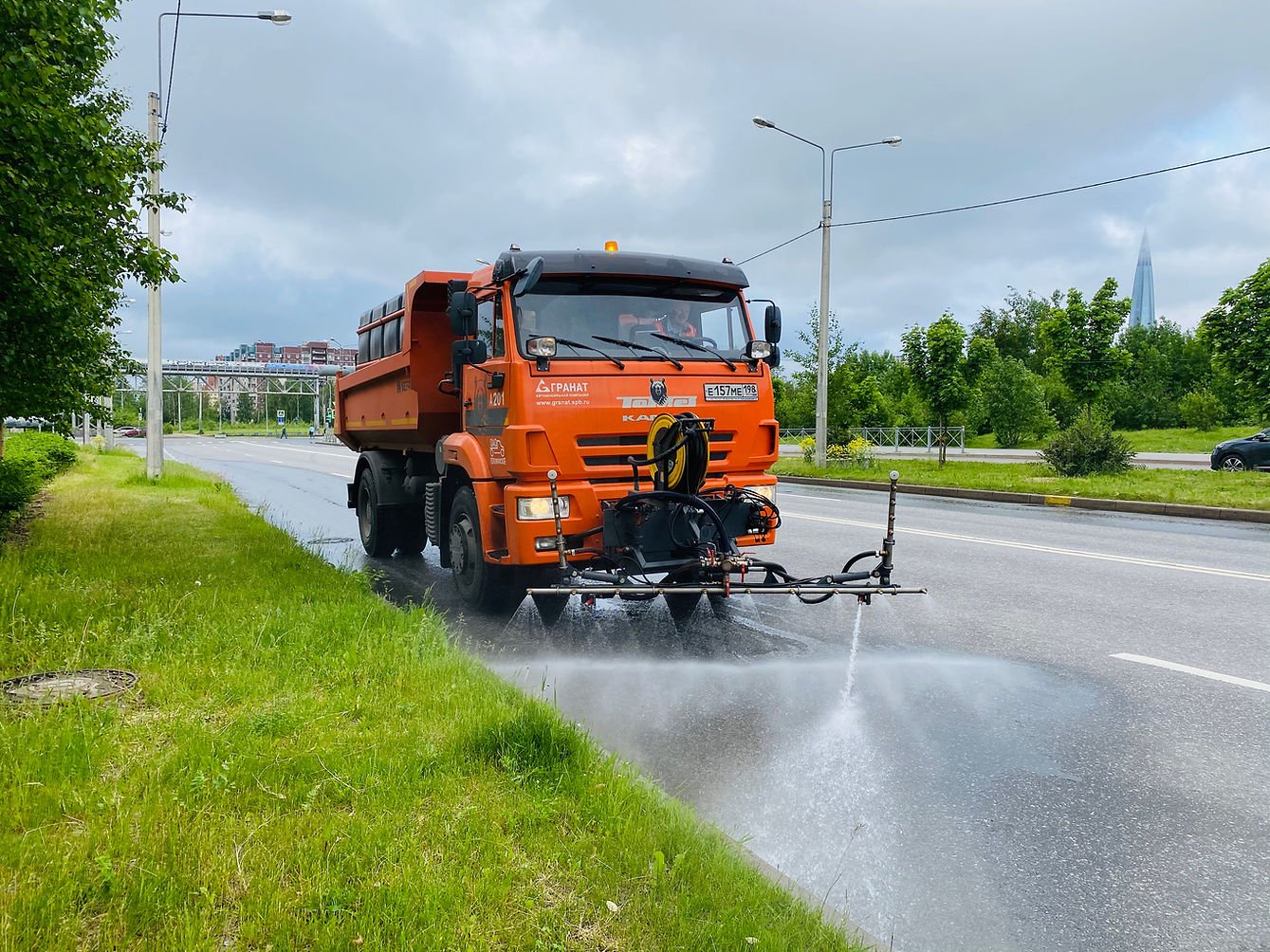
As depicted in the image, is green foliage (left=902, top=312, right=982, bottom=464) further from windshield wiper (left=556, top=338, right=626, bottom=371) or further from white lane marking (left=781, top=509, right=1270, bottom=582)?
windshield wiper (left=556, top=338, right=626, bottom=371)

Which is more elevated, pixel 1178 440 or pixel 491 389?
pixel 491 389

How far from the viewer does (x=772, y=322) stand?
7.37m

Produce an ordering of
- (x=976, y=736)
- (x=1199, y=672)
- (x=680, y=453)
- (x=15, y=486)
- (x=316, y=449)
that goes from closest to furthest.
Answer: (x=976, y=736)
(x=1199, y=672)
(x=680, y=453)
(x=15, y=486)
(x=316, y=449)

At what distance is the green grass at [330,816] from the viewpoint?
2.51 m

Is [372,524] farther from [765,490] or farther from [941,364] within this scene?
[941,364]

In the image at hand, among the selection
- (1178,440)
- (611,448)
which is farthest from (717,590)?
(1178,440)

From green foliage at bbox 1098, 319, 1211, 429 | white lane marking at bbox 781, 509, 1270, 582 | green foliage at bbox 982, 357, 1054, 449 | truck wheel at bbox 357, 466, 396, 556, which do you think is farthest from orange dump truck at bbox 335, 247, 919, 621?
green foliage at bbox 1098, 319, 1211, 429

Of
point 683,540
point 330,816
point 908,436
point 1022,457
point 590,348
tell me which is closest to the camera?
point 330,816

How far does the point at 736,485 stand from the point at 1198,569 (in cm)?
505

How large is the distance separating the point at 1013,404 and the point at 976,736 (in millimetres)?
49535

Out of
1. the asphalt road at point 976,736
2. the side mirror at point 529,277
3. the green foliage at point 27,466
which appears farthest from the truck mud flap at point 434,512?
the green foliage at point 27,466

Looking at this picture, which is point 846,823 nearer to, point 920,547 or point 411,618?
point 411,618

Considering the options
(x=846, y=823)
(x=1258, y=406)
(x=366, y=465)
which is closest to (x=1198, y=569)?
(x=846, y=823)

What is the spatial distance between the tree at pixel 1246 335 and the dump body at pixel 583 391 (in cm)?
1784
